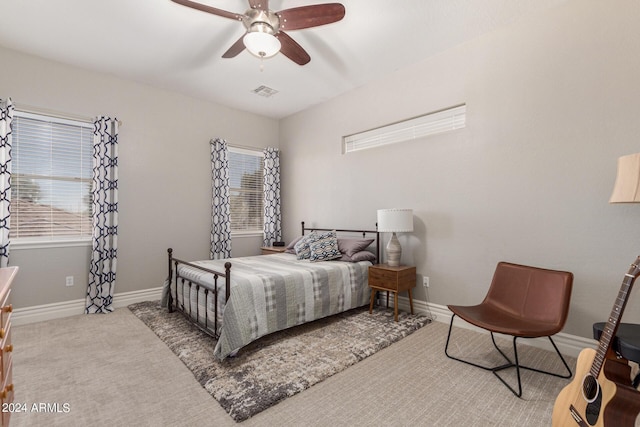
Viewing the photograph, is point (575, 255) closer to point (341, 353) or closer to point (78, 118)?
point (341, 353)

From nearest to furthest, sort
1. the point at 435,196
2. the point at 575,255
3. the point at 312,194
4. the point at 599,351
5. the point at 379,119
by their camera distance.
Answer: the point at 599,351
the point at 575,255
the point at 435,196
the point at 379,119
the point at 312,194

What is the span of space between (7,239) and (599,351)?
482cm

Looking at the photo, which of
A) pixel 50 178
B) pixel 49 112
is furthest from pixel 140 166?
pixel 49 112

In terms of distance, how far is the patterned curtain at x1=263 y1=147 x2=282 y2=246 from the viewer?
207 inches

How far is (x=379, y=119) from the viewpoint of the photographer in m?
3.95

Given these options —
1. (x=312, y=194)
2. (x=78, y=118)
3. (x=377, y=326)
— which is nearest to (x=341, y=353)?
(x=377, y=326)

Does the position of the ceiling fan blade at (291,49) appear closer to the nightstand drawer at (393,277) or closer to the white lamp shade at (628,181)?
the nightstand drawer at (393,277)

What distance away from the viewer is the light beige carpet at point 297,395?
1.74 m

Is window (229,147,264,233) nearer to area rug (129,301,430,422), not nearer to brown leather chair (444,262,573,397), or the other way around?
area rug (129,301,430,422)

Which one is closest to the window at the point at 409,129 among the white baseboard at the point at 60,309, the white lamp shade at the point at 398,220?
the white lamp shade at the point at 398,220

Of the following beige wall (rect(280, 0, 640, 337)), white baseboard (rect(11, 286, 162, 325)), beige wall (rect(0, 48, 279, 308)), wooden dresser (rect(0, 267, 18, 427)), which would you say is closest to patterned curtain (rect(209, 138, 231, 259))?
beige wall (rect(0, 48, 279, 308))

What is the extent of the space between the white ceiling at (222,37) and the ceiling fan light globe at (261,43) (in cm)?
47

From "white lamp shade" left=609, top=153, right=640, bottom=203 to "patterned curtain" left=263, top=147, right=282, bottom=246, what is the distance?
432 cm

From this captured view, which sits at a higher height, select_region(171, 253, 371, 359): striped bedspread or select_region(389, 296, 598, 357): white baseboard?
select_region(171, 253, 371, 359): striped bedspread
